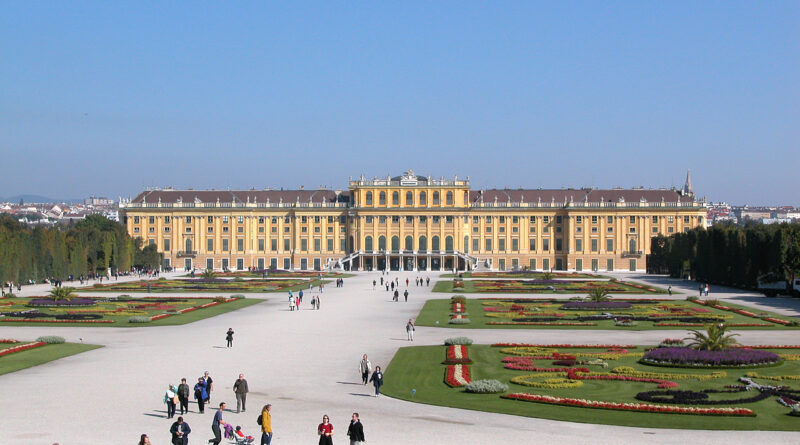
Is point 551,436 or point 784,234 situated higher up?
point 784,234

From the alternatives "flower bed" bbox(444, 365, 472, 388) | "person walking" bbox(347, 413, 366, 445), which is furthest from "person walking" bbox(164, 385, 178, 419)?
"flower bed" bbox(444, 365, 472, 388)

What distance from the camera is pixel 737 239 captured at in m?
88.7

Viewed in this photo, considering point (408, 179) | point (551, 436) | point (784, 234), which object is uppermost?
point (408, 179)

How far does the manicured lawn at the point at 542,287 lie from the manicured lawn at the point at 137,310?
20324mm

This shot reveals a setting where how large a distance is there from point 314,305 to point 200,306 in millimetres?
7355

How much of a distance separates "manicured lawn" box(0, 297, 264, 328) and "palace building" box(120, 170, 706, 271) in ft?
191

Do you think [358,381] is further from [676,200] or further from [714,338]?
[676,200]

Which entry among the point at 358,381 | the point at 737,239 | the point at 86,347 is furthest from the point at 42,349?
the point at 737,239

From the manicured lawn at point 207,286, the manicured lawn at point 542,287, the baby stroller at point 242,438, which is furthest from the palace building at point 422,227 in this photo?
the baby stroller at point 242,438

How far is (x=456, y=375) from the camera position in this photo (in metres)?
33.5

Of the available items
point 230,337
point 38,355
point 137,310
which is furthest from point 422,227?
point 38,355

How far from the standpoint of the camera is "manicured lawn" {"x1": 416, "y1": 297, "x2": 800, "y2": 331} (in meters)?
51.5

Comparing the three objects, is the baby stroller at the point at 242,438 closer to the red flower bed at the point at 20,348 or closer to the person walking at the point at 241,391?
the person walking at the point at 241,391

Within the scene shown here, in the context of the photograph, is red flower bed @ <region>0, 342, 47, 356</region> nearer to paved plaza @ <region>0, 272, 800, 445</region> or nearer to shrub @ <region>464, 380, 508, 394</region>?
paved plaza @ <region>0, 272, 800, 445</region>
